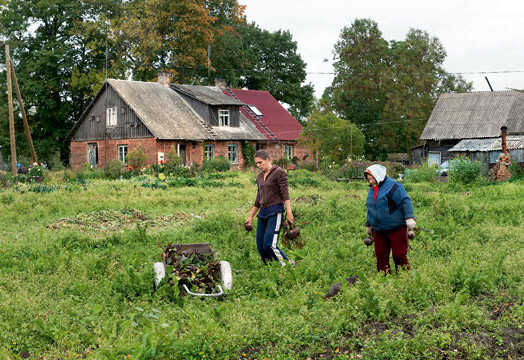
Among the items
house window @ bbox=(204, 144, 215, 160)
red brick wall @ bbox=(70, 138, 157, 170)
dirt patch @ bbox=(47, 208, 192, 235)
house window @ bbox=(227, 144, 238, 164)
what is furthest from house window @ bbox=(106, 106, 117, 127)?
dirt patch @ bbox=(47, 208, 192, 235)

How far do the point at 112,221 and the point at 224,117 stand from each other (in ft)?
77.1

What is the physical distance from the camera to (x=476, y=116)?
3722 centimetres

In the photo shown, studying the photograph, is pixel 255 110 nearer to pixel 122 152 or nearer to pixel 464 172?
pixel 122 152

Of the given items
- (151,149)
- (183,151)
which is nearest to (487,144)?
(183,151)

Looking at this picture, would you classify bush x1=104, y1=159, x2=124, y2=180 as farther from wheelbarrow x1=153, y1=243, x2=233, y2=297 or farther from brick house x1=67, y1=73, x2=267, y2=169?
wheelbarrow x1=153, y1=243, x2=233, y2=297

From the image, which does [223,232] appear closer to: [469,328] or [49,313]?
[49,313]

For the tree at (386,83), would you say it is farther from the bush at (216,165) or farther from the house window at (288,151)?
the bush at (216,165)

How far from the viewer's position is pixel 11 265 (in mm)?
8633

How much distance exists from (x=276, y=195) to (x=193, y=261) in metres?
1.46

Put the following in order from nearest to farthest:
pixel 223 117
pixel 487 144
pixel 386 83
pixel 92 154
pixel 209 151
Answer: pixel 487 144 < pixel 209 151 < pixel 92 154 < pixel 223 117 < pixel 386 83

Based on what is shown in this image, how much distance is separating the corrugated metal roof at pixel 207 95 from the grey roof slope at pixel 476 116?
12.8m

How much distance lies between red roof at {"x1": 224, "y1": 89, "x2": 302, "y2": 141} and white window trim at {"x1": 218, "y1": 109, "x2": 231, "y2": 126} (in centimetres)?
277

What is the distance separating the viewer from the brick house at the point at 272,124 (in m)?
38.0

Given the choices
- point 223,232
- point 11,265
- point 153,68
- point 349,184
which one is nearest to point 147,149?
point 153,68
